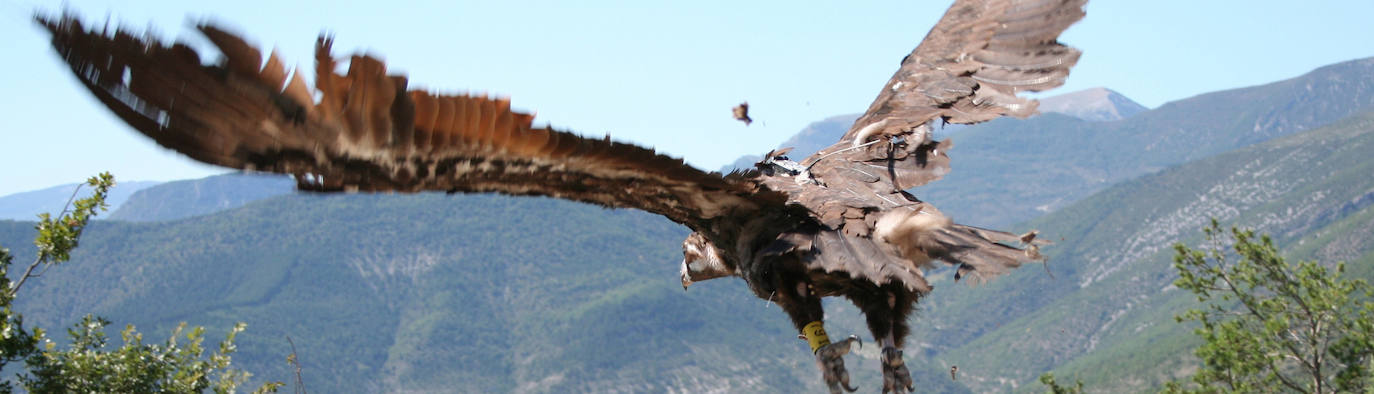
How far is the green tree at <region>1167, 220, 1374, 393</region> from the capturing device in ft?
58.9

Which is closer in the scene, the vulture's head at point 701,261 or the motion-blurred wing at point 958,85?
the vulture's head at point 701,261

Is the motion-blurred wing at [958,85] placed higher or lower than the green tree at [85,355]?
higher

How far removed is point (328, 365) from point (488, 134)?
104373 millimetres

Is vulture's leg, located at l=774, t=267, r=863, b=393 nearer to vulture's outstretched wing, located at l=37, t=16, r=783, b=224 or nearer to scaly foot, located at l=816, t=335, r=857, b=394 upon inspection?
scaly foot, located at l=816, t=335, r=857, b=394

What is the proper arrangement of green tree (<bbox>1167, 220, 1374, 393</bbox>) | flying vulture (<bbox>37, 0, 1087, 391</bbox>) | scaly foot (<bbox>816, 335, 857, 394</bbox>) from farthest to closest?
green tree (<bbox>1167, 220, 1374, 393</bbox>), scaly foot (<bbox>816, 335, 857, 394</bbox>), flying vulture (<bbox>37, 0, 1087, 391</bbox>)

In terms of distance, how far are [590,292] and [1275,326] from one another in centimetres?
10771

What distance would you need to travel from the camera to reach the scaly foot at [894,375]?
4266 mm

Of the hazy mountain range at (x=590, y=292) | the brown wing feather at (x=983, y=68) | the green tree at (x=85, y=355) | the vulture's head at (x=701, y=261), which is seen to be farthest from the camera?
the hazy mountain range at (x=590, y=292)

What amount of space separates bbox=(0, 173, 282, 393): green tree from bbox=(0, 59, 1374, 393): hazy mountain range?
247 ft

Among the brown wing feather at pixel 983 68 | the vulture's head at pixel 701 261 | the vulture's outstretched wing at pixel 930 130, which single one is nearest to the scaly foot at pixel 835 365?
the vulture's outstretched wing at pixel 930 130

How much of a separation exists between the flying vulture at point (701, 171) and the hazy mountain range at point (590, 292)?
7751 centimetres

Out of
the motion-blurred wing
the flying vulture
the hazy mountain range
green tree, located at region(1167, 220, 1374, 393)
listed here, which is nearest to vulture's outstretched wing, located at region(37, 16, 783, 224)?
the flying vulture

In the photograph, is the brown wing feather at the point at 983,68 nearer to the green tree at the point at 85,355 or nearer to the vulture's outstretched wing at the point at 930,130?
the vulture's outstretched wing at the point at 930,130

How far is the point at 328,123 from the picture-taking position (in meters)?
2.88
